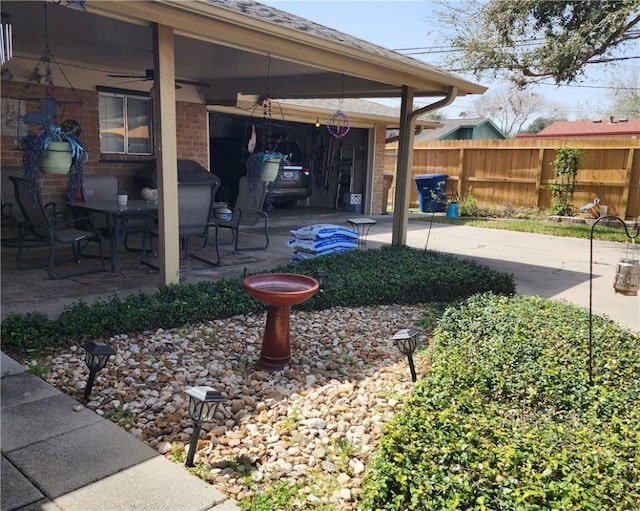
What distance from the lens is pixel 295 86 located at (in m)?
8.50

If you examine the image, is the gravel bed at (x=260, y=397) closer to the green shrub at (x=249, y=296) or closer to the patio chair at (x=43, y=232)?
the green shrub at (x=249, y=296)

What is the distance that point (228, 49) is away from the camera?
20.7ft

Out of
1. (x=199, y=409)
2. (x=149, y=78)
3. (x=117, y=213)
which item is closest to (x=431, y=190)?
(x=149, y=78)

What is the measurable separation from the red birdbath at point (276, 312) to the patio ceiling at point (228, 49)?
2.17 metres

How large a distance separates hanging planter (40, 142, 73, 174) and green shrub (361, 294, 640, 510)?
3.67 metres

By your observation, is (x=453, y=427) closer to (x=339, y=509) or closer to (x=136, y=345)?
(x=339, y=509)

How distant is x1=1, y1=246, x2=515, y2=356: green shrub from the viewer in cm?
378

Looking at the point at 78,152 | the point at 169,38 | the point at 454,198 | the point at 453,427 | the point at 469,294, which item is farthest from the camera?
the point at 454,198

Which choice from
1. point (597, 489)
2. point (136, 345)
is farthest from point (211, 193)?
point (597, 489)

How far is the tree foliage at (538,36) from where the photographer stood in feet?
33.7

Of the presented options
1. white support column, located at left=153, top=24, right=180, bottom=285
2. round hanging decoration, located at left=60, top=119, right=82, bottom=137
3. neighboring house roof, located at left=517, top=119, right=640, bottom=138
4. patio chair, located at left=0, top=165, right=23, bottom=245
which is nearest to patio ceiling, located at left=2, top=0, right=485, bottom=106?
white support column, located at left=153, top=24, right=180, bottom=285

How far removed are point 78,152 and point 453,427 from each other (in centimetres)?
427

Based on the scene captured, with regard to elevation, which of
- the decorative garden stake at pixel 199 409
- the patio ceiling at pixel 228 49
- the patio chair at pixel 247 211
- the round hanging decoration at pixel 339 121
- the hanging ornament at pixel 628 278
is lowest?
the decorative garden stake at pixel 199 409

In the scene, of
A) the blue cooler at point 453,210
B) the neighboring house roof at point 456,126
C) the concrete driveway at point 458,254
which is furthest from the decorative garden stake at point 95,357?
the neighboring house roof at point 456,126
